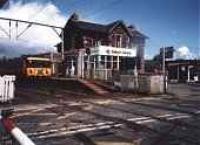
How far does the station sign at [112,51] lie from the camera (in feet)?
132

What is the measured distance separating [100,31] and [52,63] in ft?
27.8

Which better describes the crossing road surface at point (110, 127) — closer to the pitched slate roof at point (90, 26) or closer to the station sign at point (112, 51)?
the station sign at point (112, 51)

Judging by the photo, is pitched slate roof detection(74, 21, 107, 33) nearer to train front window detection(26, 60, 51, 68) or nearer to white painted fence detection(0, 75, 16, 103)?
train front window detection(26, 60, 51, 68)

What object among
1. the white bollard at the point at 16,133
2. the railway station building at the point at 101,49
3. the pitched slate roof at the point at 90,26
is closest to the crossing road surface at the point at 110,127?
the white bollard at the point at 16,133

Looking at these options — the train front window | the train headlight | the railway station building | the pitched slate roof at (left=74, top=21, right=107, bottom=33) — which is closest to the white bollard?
the railway station building

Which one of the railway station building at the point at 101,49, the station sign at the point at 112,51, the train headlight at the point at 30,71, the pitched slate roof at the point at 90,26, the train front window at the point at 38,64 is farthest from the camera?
the pitched slate roof at the point at 90,26

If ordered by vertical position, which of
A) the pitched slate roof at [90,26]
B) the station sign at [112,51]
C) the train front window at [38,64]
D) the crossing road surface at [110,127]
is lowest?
the crossing road surface at [110,127]

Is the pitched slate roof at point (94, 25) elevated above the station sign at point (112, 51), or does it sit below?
above

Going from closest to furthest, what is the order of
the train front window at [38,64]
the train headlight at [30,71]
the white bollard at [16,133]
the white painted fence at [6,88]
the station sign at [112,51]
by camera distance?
1. the white bollard at [16,133]
2. the white painted fence at [6,88]
3. the station sign at [112,51]
4. the train headlight at [30,71]
5. the train front window at [38,64]

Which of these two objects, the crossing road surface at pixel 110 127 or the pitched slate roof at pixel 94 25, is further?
the pitched slate roof at pixel 94 25

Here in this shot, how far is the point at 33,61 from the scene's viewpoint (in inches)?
1662

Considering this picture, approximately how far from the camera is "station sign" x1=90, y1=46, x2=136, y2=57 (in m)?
40.2

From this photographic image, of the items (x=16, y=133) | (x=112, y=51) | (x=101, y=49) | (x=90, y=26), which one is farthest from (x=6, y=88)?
(x=90, y=26)

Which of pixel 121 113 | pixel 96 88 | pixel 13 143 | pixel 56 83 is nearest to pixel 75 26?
pixel 56 83
